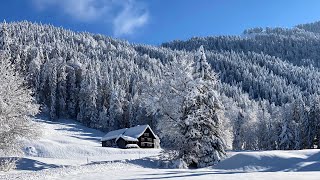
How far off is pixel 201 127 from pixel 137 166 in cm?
801

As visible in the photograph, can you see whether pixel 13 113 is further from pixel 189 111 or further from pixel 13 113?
pixel 189 111

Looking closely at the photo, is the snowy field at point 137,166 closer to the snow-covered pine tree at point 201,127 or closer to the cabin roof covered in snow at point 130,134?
the snow-covered pine tree at point 201,127

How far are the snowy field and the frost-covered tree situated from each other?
94.5 inches

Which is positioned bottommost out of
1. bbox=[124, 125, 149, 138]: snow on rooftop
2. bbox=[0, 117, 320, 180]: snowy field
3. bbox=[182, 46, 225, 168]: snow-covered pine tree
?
bbox=[0, 117, 320, 180]: snowy field

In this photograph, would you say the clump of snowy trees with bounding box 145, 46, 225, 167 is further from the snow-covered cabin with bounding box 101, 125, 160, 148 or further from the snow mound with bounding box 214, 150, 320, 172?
the snow-covered cabin with bounding box 101, 125, 160, 148

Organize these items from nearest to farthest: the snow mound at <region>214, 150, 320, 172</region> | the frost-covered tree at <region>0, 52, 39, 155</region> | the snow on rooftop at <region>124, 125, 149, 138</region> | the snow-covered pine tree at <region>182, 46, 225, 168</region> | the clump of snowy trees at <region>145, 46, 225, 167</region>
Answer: the frost-covered tree at <region>0, 52, 39, 155</region> → the snow mound at <region>214, 150, 320, 172</region> → the snow-covered pine tree at <region>182, 46, 225, 168</region> → the clump of snowy trees at <region>145, 46, 225, 167</region> → the snow on rooftop at <region>124, 125, 149, 138</region>

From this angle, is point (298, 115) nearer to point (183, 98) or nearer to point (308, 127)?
point (308, 127)

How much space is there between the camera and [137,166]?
40281 mm

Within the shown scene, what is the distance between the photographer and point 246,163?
118ft

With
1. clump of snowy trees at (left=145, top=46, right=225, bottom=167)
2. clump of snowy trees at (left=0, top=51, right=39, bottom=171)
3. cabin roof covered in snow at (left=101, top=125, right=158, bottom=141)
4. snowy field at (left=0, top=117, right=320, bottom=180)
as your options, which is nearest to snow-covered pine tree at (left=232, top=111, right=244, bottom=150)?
cabin roof covered in snow at (left=101, top=125, right=158, bottom=141)

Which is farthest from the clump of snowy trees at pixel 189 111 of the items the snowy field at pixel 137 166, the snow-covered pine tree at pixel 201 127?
the snowy field at pixel 137 166

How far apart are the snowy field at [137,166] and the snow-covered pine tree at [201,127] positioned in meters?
3.38

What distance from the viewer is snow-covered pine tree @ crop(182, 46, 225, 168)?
141ft

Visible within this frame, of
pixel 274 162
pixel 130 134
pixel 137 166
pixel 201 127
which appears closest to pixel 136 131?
pixel 130 134
